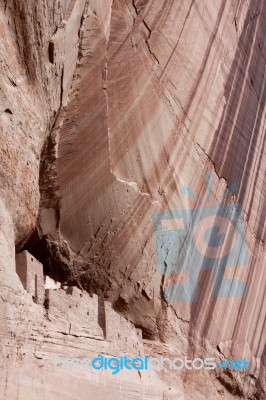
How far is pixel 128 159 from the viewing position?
786 cm

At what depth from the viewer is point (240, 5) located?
31.2 feet

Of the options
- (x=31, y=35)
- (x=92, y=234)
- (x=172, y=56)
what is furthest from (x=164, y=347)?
(x=31, y=35)

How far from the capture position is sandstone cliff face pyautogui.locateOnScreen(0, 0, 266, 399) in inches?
248

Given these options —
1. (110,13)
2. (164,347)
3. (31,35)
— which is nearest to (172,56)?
(110,13)

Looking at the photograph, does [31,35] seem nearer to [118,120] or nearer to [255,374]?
[118,120]

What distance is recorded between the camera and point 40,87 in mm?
6633

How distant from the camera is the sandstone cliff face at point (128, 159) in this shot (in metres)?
6.31

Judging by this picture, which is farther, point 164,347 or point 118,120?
point 164,347

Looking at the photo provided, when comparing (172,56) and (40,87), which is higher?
(172,56)

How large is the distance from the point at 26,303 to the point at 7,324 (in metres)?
0.40

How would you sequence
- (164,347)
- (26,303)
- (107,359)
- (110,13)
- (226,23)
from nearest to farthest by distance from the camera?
(26,303)
(107,359)
(110,13)
(164,347)
(226,23)

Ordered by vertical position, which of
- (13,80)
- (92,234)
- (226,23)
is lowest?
(92,234)

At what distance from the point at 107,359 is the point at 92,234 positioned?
128cm

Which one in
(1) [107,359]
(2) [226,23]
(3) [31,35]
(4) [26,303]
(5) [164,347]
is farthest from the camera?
(2) [226,23]
